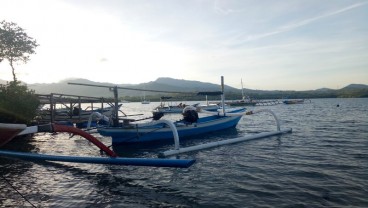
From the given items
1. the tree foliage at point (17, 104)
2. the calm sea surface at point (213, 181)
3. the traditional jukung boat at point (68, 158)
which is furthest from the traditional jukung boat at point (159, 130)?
the tree foliage at point (17, 104)

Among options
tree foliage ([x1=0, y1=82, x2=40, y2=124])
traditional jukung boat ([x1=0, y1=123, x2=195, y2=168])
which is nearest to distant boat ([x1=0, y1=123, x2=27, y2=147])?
traditional jukung boat ([x1=0, y1=123, x2=195, y2=168])

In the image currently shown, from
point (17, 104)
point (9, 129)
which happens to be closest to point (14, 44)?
point (17, 104)

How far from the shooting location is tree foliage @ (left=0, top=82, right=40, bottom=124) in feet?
74.1

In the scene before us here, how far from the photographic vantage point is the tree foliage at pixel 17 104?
2258 centimetres

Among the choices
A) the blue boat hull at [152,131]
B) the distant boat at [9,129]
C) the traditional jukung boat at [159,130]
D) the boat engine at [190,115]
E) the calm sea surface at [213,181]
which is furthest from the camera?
the boat engine at [190,115]

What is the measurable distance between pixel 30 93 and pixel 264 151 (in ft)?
68.9

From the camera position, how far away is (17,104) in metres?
23.9

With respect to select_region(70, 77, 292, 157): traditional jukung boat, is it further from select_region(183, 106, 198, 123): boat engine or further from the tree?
the tree

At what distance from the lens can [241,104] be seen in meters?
98.4

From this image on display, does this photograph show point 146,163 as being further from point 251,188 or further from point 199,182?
point 251,188

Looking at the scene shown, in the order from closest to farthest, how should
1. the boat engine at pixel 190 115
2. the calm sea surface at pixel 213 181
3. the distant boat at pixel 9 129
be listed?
the distant boat at pixel 9 129 → the calm sea surface at pixel 213 181 → the boat engine at pixel 190 115

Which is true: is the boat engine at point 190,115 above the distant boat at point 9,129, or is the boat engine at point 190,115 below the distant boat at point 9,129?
below

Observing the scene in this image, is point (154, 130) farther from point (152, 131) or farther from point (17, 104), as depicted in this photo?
point (17, 104)

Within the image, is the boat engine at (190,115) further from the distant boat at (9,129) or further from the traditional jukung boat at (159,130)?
the distant boat at (9,129)
